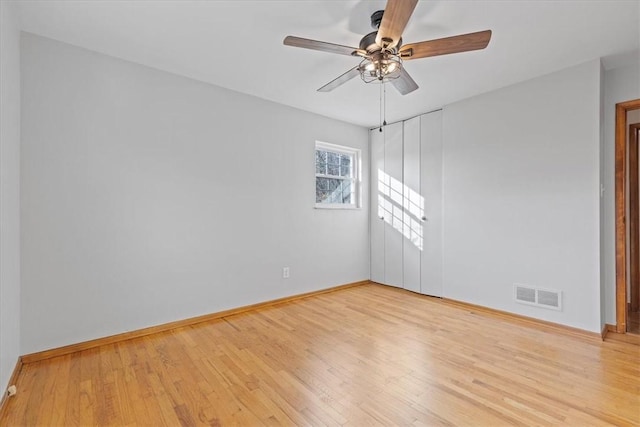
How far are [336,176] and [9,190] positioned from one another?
3.43 m

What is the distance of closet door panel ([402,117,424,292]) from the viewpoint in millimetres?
4117

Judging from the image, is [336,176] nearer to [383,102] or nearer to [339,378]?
[383,102]

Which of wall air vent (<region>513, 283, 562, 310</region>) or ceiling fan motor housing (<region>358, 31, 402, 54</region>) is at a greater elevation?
ceiling fan motor housing (<region>358, 31, 402, 54</region>)

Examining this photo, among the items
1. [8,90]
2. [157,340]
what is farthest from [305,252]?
[8,90]

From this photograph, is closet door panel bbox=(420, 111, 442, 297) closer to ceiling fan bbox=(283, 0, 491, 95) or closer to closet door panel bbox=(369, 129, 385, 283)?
closet door panel bbox=(369, 129, 385, 283)

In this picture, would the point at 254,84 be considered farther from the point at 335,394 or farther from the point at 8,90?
the point at 335,394

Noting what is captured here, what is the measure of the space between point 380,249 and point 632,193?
3025 millimetres

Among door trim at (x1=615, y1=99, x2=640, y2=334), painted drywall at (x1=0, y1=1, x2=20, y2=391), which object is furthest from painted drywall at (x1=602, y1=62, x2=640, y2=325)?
painted drywall at (x1=0, y1=1, x2=20, y2=391)

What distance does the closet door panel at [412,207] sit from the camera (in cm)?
412

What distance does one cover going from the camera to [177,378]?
2.00 metres

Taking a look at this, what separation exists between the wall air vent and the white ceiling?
2.17 metres

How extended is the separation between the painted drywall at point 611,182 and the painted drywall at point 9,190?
4.70 meters

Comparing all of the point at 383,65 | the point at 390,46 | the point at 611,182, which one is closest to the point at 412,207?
the point at 611,182

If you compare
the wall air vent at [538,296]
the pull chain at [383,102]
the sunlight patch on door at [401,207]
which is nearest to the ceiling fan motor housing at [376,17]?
the pull chain at [383,102]
